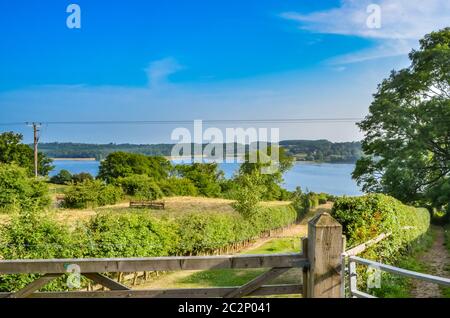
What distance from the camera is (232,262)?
267 cm

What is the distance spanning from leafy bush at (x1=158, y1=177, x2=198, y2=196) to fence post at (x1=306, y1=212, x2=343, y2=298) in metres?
49.0

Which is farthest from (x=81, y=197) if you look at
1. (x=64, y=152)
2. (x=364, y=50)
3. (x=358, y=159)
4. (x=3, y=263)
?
(x=3, y=263)

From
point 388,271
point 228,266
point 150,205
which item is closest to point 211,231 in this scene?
point 388,271

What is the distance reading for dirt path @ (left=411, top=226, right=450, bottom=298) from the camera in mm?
8012

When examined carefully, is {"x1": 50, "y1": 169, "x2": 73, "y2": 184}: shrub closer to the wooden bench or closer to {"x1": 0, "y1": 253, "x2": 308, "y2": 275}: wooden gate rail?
the wooden bench

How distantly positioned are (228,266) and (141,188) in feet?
150

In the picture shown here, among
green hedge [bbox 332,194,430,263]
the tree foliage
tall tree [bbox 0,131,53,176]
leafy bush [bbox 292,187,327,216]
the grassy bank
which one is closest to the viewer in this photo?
the grassy bank

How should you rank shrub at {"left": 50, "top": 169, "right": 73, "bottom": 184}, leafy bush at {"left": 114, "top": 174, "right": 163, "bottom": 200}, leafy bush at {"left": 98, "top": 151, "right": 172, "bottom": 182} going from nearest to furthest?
leafy bush at {"left": 114, "top": 174, "right": 163, "bottom": 200}
shrub at {"left": 50, "top": 169, "right": 73, "bottom": 184}
leafy bush at {"left": 98, "top": 151, "right": 172, "bottom": 182}

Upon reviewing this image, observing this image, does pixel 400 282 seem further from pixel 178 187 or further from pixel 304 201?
pixel 178 187

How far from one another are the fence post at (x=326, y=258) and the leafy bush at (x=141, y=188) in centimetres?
4491

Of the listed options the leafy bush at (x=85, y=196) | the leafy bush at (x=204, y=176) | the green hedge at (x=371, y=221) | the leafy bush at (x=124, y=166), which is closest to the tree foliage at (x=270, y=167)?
the leafy bush at (x=204, y=176)

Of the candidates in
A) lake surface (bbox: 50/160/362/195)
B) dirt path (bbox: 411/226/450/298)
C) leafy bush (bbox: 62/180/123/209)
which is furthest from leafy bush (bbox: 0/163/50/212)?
dirt path (bbox: 411/226/450/298)

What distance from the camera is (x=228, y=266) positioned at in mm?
2666

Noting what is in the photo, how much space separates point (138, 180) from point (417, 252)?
3897 cm
